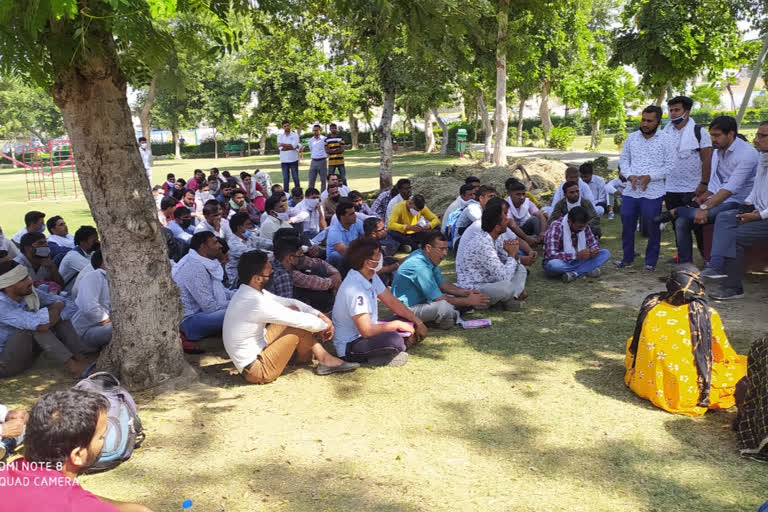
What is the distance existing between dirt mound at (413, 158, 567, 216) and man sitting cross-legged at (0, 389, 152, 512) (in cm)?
941

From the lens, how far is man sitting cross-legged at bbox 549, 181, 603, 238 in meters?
8.21

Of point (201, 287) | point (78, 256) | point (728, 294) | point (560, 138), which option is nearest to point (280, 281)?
point (201, 287)

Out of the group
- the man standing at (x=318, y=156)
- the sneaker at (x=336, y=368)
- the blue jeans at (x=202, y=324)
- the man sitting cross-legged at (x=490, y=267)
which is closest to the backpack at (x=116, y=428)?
the sneaker at (x=336, y=368)

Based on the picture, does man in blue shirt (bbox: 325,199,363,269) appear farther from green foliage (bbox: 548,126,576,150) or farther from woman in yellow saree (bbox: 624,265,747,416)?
green foliage (bbox: 548,126,576,150)

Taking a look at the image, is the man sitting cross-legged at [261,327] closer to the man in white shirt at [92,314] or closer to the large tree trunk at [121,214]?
the large tree trunk at [121,214]

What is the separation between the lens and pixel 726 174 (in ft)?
22.6

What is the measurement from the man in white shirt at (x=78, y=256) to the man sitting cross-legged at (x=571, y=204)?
579cm

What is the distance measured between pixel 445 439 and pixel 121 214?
9.44 ft

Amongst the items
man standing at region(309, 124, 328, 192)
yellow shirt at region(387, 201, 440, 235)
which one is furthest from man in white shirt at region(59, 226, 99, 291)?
man standing at region(309, 124, 328, 192)

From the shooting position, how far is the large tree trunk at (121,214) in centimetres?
443

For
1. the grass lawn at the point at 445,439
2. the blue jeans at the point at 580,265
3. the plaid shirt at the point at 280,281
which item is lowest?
the grass lawn at the point at 445,439

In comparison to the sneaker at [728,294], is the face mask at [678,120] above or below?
above

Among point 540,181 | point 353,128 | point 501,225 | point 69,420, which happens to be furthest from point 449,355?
point 353,128

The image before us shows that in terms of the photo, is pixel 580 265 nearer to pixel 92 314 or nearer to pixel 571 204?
pixel 571 204
